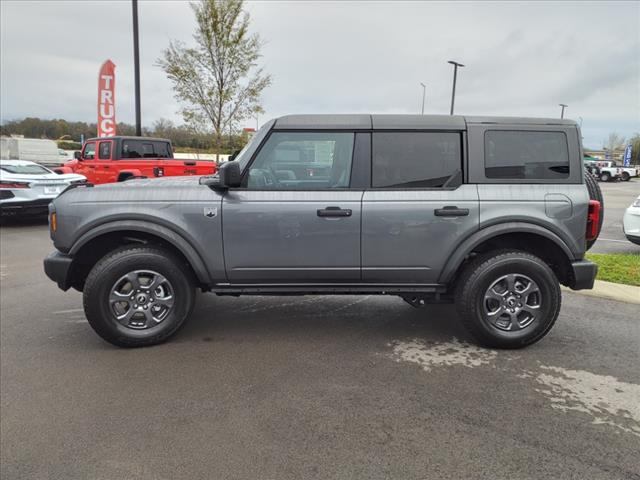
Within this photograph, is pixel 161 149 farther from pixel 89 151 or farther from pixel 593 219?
pixel 593 219

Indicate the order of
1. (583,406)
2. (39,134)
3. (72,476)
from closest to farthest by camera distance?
(72,476)
(583,406)
(39,134)

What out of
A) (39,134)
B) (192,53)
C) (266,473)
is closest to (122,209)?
(266,473)

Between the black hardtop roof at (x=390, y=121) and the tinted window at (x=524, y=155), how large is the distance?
0.42 ft

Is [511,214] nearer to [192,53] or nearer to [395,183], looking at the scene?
[395,183]

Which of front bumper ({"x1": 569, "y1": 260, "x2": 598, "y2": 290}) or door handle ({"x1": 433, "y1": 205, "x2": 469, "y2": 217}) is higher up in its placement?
door handle ({"x1": 433, "y1": 205, "x2": 469, "y2": 217})

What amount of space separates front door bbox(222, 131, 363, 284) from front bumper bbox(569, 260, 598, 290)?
182 cm

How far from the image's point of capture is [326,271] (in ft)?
12.7

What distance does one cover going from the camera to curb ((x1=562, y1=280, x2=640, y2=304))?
5375 millimetres

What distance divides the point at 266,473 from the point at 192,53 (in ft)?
54.8

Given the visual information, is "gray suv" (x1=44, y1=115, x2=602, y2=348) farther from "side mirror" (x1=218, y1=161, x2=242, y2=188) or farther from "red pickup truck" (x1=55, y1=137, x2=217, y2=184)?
"red pickup truck" (x1=55, y1=137, x2=217, y2=184)

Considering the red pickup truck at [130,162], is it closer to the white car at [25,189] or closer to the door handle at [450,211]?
the white car at [25,189]

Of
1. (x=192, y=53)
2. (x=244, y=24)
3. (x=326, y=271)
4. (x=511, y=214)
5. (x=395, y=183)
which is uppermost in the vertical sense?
(x=244, y=24)

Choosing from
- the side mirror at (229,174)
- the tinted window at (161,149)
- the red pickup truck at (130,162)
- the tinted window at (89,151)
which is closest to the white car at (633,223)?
the side mirror at (229,174)

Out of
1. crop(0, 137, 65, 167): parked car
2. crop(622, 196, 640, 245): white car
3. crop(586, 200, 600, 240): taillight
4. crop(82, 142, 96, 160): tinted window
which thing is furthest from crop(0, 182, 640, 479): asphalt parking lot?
crop(0, 137, 65, 167): parked car
